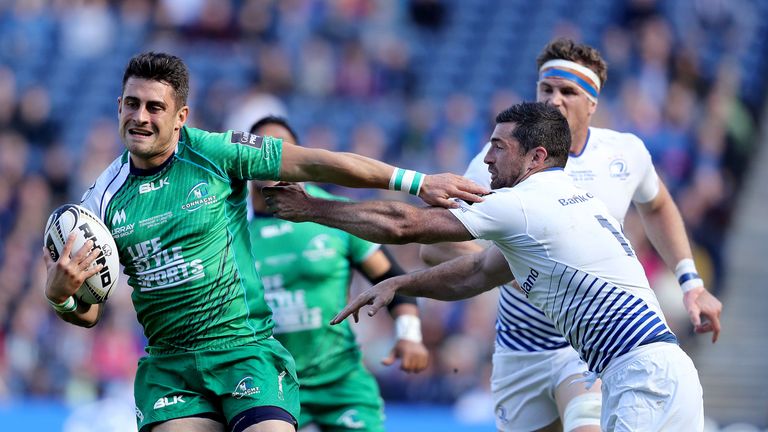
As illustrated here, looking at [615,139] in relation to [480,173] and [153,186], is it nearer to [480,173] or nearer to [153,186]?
[480,173]

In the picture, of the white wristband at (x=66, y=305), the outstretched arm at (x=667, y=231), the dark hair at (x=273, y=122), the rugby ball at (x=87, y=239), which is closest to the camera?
the rugby ball at (x=87, y=239)

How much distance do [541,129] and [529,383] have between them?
74.9 inches

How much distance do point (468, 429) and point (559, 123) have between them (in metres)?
6.29

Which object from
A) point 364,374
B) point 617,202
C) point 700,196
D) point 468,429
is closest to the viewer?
point 617,202

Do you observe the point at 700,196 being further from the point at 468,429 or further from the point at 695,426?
the point at 695,426

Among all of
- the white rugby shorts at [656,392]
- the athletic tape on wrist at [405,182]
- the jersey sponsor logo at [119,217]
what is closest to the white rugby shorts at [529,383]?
the white rugby shorts at [656,392]

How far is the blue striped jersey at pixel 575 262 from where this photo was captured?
6.02 meters

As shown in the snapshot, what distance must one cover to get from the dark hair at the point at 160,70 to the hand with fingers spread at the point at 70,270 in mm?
890

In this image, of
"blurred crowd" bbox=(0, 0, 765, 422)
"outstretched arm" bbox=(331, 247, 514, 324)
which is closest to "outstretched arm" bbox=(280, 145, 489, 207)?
"outstretched arm" bbox=(331, 247, 514, 324)

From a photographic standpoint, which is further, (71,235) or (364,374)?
(364,374)

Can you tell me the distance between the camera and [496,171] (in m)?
6.43

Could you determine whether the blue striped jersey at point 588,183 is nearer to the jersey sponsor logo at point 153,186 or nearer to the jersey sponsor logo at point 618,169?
the jersey sponsor logo at point 618,169

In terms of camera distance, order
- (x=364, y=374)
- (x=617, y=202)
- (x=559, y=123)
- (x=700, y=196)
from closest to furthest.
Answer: (x=559, y=123) → (x=617, y=202) → (x=364, y=374) → (x=700, y=196)

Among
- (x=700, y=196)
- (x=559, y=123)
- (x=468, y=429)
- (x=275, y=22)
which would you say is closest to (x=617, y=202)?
(x=559, y=123)
